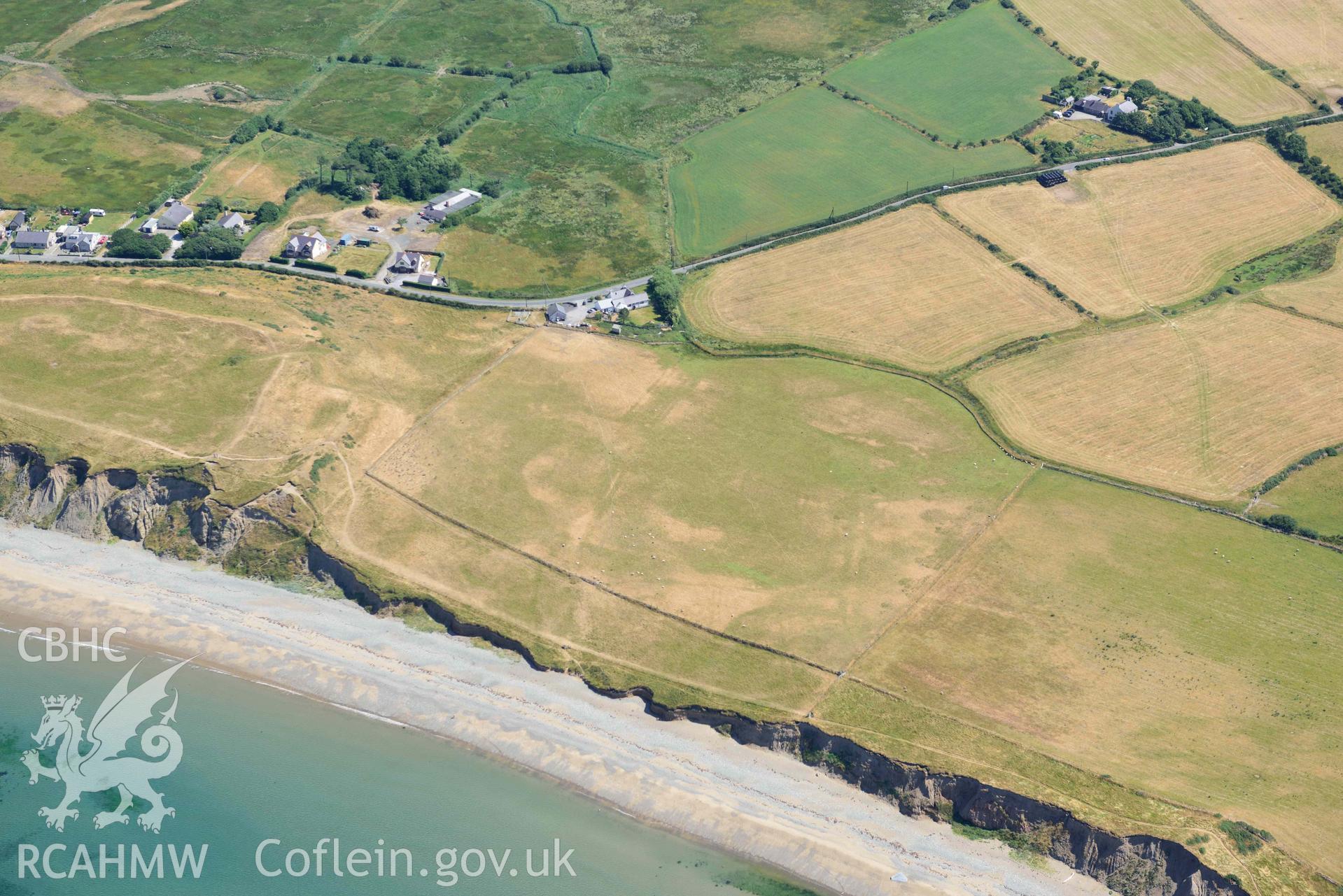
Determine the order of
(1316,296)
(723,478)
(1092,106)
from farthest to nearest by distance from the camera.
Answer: (1092,106), (1316,296), (723,478)

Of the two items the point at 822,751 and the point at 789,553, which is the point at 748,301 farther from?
the point at 822,751

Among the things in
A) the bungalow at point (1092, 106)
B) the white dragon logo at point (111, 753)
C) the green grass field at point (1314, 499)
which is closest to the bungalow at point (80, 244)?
the white dragon logo at point (111, 753)

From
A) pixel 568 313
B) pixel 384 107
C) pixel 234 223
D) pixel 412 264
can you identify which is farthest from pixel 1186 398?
pixel 384 107

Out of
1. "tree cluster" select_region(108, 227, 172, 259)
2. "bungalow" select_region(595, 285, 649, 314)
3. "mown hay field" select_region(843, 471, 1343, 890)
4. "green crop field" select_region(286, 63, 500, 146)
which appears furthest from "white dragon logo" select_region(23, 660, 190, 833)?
"green crop field" select_region(286, 63, 500, 146)

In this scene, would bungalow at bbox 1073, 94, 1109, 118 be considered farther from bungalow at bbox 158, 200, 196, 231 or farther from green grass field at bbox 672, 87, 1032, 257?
bungalow at bbox 158, 200, 196, 231

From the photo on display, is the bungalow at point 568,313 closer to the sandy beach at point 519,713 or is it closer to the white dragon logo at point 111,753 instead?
the sandy beach at point 519,713

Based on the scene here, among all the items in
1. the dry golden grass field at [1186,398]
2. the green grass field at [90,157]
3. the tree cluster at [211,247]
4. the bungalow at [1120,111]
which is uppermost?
the bungalow at [1120,111]

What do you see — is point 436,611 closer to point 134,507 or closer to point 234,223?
point 134,507

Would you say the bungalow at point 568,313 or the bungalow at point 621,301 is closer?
the bungalow at point 568,313
